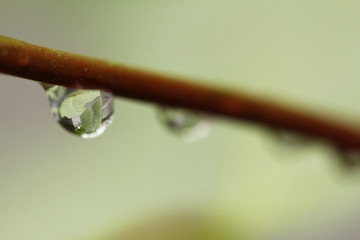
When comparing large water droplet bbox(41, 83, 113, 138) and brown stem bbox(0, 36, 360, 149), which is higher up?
large water droplet bbox(41, 83, 113, 138)

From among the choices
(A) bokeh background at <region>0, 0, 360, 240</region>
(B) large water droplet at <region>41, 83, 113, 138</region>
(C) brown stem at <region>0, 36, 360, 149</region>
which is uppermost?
(A) bokeh background at <region>0, 0, 360, 240</region>

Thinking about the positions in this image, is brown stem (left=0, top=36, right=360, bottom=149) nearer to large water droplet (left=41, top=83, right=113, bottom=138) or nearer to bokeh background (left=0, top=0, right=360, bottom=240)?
large water droplet (left=41, top=83, right=113, bottom=138)

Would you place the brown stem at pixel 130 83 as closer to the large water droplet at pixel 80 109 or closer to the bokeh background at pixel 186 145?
the large water droplet at pixel 80 109

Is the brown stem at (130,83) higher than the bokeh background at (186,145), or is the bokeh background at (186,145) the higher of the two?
the bokeh background at (186,145)

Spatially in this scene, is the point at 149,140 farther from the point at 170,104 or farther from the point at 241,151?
the point at 170,104

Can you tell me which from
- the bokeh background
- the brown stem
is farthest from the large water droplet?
the bokeh background

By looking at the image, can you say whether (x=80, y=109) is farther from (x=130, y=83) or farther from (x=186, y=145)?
(x=186, y=145)

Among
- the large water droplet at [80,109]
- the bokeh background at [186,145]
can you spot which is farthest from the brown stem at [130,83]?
the bokeh background at [186,145]
